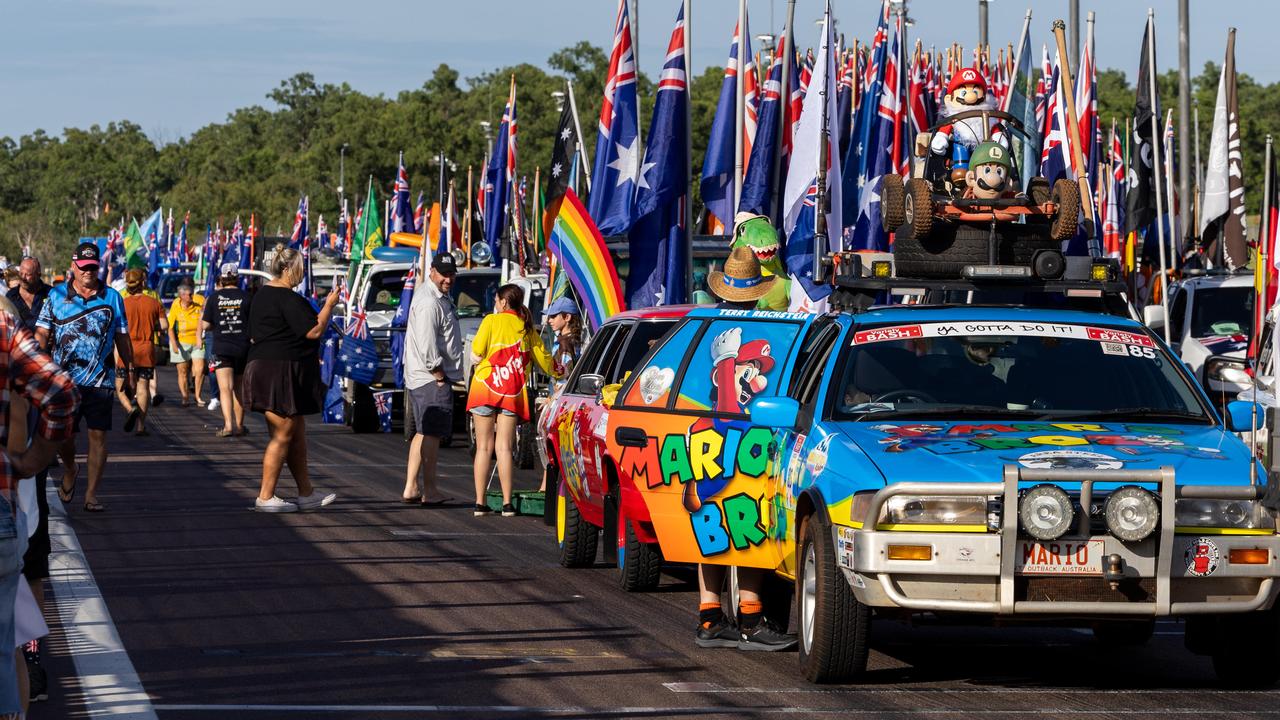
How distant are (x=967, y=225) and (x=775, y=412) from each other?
3037mm

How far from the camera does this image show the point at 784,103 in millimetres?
24453

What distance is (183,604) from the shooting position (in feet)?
35.0

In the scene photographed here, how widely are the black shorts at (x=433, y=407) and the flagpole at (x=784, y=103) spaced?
7.38 metres

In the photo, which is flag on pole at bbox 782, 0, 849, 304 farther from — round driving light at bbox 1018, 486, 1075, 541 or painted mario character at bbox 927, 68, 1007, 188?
round driving light at bbox 1018, 486, 1075, 541

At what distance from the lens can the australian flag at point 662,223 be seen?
58.6 feet

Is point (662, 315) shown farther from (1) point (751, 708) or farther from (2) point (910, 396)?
(1) point (751, 708)

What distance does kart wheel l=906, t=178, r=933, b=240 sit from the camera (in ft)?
36.3

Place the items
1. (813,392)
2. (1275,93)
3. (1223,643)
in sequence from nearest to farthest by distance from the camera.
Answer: (1223,643)
(813,392)
(1275,93)

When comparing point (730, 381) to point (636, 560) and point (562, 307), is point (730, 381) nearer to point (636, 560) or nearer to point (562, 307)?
point (636, 560)

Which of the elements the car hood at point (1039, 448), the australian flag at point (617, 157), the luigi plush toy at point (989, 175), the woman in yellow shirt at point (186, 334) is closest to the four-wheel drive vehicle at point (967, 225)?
the luigi plush toy at point (989, 175)

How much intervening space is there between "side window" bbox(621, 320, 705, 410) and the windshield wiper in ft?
7.24

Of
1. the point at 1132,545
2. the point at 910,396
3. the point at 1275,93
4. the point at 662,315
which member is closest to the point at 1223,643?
the point at 1132,545

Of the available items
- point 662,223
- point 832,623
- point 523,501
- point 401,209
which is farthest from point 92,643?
point 401,209

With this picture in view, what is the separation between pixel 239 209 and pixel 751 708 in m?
99.6
